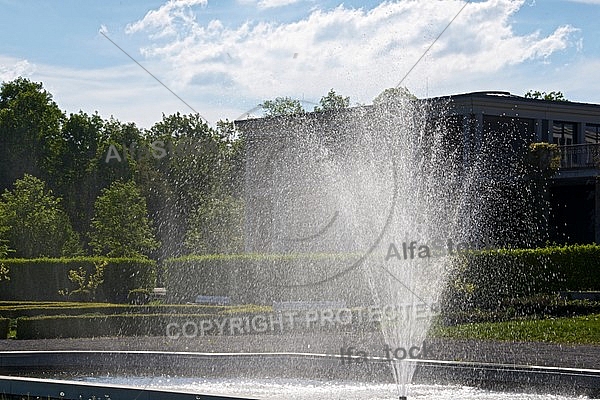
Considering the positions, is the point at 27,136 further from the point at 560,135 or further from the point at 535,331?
the point at 535,331

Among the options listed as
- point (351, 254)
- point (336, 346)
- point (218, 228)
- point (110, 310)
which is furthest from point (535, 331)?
point (218, 228)

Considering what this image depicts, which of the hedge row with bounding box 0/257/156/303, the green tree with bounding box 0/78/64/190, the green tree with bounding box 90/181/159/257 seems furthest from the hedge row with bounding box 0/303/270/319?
the green tree with bounding box 0/78/64/190

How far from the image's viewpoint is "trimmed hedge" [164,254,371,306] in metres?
26.9

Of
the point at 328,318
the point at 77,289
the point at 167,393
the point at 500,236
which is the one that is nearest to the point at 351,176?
the point at 328,318

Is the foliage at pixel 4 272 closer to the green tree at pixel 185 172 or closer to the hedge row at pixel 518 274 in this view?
the green tree at pixel 185 172

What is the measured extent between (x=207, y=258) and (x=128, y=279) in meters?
8.12

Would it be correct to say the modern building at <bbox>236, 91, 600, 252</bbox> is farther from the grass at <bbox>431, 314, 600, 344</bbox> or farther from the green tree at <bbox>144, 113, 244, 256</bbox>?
the grass at <bbox>431, 314, 600, 344</bbox>

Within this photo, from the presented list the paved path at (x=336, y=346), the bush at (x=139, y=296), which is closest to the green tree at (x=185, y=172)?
the bush at (x=139, y=296)

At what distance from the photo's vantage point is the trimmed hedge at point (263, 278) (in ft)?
88.3

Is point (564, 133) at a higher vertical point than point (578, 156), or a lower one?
higher

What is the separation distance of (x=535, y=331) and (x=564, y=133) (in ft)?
77.9

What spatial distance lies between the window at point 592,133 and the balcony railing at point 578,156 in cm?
434

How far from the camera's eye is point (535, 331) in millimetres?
20656

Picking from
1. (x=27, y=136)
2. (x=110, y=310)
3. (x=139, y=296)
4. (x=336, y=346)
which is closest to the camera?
(x=336, y=346)
